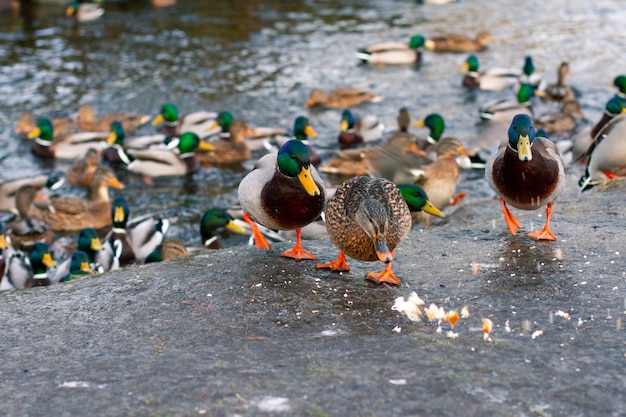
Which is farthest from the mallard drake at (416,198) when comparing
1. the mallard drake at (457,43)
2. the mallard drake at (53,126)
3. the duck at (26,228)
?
A: the mallard drake at (457,43)

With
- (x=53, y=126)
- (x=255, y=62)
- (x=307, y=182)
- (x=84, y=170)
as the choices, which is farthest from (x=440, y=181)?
(x=255, y=62)

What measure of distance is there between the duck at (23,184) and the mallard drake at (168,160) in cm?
99

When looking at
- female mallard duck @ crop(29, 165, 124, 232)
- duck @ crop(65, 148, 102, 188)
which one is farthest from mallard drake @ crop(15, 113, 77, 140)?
female mallard duck @ crop(29, 165, 124, 232)

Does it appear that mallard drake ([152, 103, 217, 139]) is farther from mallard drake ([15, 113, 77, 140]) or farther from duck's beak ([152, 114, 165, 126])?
mallard drake ([15, 113, 77, 140])

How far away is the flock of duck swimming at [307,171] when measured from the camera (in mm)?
4938

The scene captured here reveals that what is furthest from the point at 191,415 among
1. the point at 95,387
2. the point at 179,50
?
the point at 179,50

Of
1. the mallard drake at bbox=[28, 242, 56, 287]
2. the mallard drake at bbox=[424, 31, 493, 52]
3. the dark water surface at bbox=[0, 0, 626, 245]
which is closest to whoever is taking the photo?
the mallard drake at bbox=[28, 242, 56, 287]

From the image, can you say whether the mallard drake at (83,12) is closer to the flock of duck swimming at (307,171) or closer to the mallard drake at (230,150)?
the flock of duck swimming at (307,171)

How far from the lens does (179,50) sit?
53.6 feet

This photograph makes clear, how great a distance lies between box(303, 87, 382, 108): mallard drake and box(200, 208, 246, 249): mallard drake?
486 cm

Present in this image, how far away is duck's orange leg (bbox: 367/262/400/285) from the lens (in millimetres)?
4750

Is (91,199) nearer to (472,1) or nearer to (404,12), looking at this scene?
(404,12)

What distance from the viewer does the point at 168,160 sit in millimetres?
10992

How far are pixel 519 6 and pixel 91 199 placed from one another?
1256 centimetres
